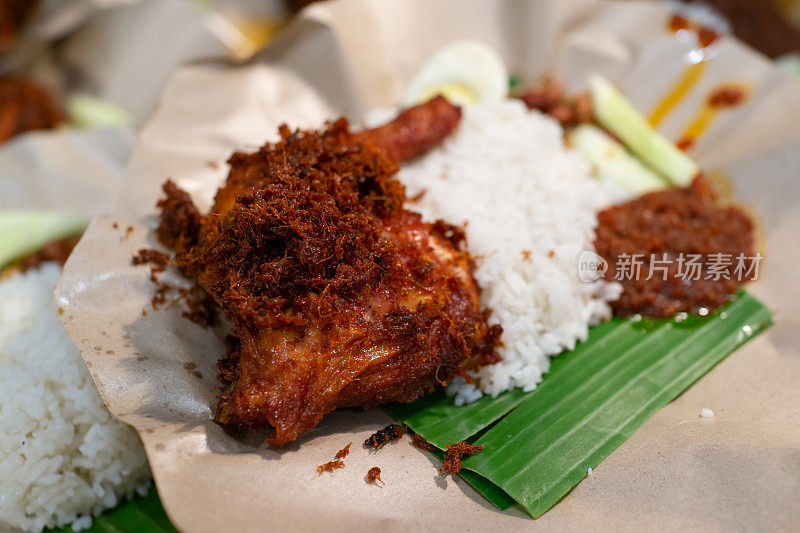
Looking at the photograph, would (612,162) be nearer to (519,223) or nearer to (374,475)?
(519,223)

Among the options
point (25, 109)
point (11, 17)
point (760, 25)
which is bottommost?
point (25, 109)

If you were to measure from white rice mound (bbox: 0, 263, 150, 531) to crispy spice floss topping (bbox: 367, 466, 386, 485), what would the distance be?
45.9 inches

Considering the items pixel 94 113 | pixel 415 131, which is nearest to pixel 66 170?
pixel 94 113

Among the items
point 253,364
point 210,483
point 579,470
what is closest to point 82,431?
point 210,483

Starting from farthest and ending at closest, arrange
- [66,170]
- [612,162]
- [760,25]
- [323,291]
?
[760,25]
[66,170]
[612,162]
[323,291]

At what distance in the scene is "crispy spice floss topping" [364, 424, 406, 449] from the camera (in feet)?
8.20

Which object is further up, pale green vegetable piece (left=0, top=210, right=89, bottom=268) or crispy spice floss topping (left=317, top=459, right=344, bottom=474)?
pale green vegetable piece (left=0, top=210, right=89, bottom=268)

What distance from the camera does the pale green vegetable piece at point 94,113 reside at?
5191 millimetres

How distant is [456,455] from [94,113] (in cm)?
482

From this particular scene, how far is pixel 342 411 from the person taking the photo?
2662 mm

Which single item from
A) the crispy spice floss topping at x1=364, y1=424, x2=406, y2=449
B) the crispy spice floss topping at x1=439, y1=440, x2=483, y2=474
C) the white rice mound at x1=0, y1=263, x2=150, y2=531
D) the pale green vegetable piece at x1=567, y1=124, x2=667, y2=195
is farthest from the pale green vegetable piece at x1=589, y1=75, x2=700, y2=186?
the white rice mound at x1=0, y1=263, x2=150, y2=531

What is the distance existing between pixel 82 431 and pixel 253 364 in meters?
1.11

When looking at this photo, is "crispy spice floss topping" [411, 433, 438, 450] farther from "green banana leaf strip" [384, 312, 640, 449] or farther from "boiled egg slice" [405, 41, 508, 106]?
"boiled egg slice" [405, 41, 508, 106]

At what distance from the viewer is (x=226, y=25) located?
619 cm
